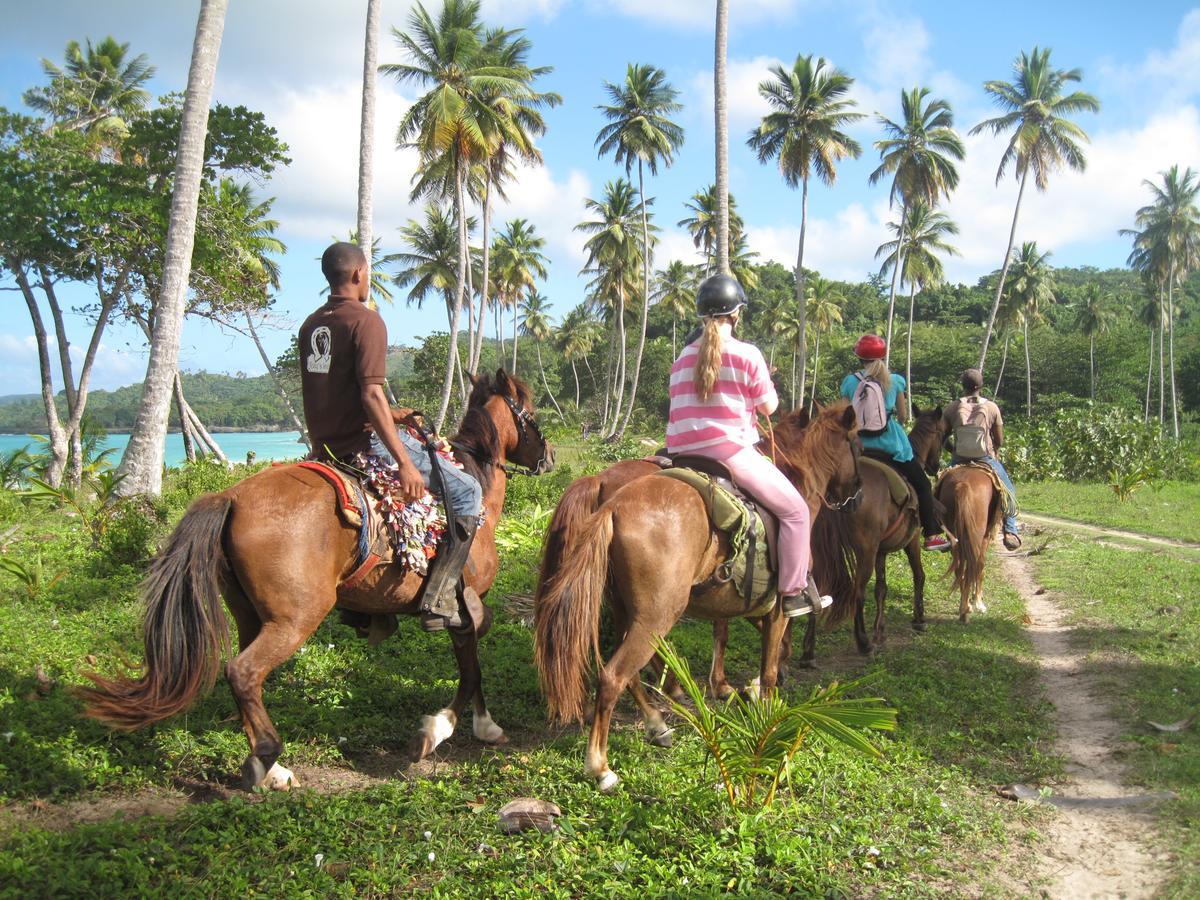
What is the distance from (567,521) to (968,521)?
5.63 meters

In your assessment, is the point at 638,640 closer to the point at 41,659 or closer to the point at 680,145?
the point at 41,659

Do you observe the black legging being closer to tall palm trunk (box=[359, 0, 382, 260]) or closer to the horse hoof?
the horse hoof

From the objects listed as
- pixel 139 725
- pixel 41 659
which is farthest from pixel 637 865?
pixel 41 659

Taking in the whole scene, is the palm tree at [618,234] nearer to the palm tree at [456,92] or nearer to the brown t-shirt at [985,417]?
the palm tree at [456,92]

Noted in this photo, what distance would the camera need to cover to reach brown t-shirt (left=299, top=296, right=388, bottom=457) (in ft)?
14.0

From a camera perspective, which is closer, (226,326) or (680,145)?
(226,326)

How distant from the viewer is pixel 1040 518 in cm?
1833

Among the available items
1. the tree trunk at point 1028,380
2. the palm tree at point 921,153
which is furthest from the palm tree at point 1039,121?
the tree trunk at point 1028,380

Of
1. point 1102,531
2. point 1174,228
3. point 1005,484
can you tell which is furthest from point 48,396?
point 1174,228

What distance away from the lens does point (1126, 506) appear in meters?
19.9

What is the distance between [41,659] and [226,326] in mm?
18274

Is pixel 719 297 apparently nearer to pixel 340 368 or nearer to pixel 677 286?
pixel 340 368

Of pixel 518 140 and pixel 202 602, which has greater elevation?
pixel 518 140

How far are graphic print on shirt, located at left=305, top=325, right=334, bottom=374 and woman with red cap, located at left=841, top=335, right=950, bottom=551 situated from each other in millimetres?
4498
